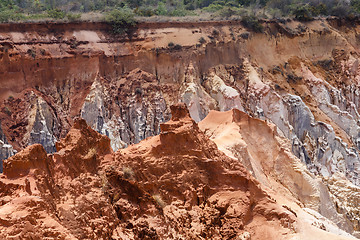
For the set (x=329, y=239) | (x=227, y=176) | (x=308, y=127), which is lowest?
(x=308, y=127)

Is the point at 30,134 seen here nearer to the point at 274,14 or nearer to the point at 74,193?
the point at 74,193

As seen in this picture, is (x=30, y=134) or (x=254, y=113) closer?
(x=30, y=134)

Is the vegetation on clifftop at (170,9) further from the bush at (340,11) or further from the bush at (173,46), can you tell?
the bush at (173,46)

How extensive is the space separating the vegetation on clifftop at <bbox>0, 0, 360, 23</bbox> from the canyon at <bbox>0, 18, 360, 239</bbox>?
4.47 feet

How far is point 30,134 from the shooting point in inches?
1016

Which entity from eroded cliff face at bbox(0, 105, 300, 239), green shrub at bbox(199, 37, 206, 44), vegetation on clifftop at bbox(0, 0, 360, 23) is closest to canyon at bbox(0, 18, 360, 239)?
eroded cliff face at bbox(0, 105, 300, 239)

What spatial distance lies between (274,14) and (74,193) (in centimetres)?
3693

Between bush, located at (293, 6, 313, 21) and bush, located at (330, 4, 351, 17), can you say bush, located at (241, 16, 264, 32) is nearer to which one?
bush, located at (293, 6, 313, 21)

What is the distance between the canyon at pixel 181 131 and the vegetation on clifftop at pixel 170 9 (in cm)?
136

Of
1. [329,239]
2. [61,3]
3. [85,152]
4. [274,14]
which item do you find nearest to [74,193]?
[85,152]

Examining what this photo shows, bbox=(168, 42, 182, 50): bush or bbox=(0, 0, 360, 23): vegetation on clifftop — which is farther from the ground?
bbox=(0, 0, 360, 23): vegetation on clifftop

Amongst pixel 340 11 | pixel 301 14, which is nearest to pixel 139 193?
pixel 301 14

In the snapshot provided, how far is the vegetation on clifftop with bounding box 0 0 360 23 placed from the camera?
113ft

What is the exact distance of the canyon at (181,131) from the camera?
29.7 ft
